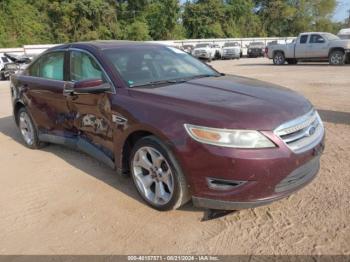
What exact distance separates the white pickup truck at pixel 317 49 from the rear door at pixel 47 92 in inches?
673

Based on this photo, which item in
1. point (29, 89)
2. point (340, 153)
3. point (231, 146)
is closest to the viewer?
point (231, 146)

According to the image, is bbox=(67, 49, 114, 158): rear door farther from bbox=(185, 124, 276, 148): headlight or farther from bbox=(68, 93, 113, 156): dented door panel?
bbox=(185, 124, 276, 148): headlight

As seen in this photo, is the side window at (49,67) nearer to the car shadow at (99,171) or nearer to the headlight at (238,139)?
the car shadow at (99,171)

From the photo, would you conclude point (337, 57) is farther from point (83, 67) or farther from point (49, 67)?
point (83, 67)

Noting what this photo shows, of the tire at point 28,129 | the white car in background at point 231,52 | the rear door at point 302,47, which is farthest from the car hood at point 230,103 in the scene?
the white car in background at point 231,52

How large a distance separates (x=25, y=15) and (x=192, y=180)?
1708 inches

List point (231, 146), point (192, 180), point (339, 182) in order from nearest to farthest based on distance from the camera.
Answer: point (231, 146) < point (192, 180) < point (339, 182)

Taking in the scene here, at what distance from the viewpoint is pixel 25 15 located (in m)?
41.6

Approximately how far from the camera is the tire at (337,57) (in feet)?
63.9

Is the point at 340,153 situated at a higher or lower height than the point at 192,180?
lower

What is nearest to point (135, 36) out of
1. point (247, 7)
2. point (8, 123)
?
point (247, 7)

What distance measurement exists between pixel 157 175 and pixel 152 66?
4.58 ft

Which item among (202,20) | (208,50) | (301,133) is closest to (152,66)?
(301,133)

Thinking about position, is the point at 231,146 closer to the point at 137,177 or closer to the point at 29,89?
the point at 137,177
